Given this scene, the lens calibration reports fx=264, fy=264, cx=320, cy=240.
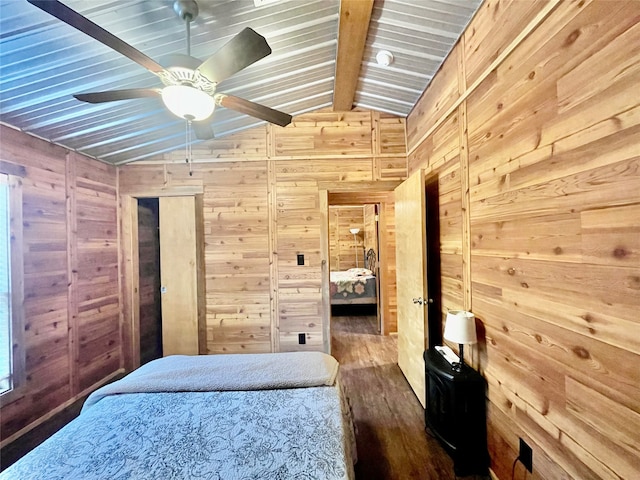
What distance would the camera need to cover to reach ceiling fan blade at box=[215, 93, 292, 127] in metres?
1.78

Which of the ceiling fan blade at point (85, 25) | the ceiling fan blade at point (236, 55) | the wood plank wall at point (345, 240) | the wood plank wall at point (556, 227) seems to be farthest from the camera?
the wood plank wall at point (345, 240)

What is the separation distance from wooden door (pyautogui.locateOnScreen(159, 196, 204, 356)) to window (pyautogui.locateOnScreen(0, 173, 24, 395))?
1.27 meters

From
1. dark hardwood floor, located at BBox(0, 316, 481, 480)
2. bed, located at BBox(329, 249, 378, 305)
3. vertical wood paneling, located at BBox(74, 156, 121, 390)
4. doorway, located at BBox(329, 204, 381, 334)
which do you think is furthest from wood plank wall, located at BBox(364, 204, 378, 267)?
vertical wood paneling, located at BBox(74, 156, 121, 390)

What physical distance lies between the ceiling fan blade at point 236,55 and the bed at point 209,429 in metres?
1.88

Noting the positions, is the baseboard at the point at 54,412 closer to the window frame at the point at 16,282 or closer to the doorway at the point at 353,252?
the window frame at the point at 16,282

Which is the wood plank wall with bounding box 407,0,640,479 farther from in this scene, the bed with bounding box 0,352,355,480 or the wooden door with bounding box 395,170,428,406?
the bed with bounding box 0,352,355,480

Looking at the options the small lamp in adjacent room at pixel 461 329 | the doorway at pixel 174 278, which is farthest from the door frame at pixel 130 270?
the small lamp in adjacent room at pixel 461 329

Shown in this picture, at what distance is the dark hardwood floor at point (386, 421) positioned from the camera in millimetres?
1789

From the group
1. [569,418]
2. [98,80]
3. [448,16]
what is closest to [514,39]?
[448,16]

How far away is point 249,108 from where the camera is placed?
1.88 m

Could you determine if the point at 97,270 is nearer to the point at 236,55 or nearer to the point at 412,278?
the point at 236,55

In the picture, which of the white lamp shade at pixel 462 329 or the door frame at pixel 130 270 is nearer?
the white lamp shade at pixel 462 329

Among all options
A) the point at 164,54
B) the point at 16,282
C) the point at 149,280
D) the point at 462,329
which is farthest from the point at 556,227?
the point at 149,280

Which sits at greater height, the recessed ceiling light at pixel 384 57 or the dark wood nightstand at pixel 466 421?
the recessed ceiling light at pixel 384 57
